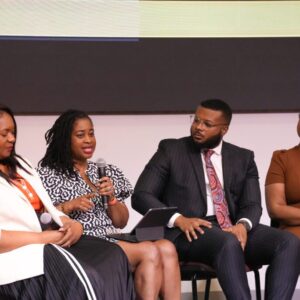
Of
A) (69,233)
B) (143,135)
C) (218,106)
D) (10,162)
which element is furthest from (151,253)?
(143,135)

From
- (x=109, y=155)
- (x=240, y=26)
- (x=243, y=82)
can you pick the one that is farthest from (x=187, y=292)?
(x=240, y=26)

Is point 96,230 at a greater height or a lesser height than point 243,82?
lesser

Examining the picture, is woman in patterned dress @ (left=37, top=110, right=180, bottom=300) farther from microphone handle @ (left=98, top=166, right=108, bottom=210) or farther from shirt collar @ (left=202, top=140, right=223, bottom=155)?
shirt collar @ (left=202, top=140, right=223, bottom=155)

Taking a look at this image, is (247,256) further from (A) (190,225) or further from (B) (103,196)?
(B) (103,196)

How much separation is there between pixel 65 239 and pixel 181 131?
73.3 inches

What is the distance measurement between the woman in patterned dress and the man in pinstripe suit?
0.19 metres

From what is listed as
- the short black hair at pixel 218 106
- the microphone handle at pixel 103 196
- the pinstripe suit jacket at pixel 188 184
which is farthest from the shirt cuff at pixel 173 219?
the short black hair at pixel 218 106

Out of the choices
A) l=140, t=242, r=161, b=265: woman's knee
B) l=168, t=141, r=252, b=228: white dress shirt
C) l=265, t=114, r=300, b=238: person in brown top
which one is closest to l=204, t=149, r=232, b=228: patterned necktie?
l=168, t=141, r=252, b=228: white dress shirt

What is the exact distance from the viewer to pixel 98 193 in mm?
3947

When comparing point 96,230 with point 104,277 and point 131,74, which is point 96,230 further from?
point 131,74

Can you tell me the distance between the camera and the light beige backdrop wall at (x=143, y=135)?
4.98m

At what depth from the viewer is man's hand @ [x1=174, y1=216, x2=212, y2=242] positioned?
3988 mm

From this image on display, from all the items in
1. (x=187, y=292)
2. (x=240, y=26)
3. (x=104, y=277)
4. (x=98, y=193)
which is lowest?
(x=187, y=292)

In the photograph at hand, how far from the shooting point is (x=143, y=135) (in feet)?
16.8
